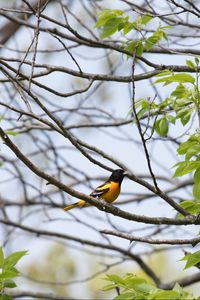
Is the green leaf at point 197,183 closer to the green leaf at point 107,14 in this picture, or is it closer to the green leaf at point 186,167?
the green leaf at point 186,167

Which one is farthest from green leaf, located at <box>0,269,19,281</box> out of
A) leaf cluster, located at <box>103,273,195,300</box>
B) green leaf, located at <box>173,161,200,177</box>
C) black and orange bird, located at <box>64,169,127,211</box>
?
Answer: black and orange bird, located at <box>64,169,127,211</box>

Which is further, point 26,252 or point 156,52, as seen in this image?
point 156,52

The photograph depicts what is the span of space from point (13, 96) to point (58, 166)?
3.13 ft

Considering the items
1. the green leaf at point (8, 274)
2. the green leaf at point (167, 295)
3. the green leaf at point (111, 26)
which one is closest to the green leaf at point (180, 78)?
the green leaf at point (111, 26)

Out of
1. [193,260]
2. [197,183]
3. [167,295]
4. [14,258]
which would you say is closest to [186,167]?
[197,183]

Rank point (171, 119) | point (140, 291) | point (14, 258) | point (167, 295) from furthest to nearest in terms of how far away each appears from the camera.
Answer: point (171, 119)
point (14, 258)
point (140, 291)
point (167, 295)

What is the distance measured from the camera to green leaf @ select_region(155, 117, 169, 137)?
4256mm

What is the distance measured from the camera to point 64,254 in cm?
1371

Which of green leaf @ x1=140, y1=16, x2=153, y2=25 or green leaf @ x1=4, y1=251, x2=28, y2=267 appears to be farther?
green leaf @ x1=140, y1=16, x2=153, y2=25

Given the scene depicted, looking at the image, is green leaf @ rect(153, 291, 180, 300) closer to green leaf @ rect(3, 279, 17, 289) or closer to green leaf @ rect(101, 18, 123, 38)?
green leaf @ rect(3, 279, 17, 289)

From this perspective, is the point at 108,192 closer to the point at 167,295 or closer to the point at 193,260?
the point at 193,260

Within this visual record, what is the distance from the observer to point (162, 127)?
168 inches

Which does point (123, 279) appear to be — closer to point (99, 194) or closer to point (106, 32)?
point (106, 32)

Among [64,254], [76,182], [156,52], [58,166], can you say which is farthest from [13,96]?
[64,254]
